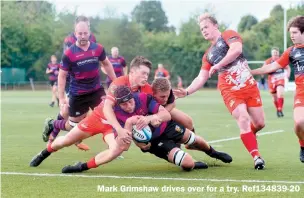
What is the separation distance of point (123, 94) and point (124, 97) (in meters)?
0.04

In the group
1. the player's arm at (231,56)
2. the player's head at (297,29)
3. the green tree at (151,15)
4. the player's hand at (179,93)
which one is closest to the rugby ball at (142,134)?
the player's hand at (179,93)

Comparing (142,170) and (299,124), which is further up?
(299,124)

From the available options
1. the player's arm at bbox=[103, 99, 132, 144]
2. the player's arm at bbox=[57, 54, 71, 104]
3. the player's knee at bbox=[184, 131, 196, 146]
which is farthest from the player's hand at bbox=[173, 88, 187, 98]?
the player's arm at bbox=[57, 54, 71, 104]

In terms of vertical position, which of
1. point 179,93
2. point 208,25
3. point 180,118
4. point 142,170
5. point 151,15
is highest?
point 208,25

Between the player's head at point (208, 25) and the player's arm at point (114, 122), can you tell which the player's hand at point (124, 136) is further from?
the player's head at point (208, 25)

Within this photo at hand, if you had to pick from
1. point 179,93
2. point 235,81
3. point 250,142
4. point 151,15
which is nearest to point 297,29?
point 235,81

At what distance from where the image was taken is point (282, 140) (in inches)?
478

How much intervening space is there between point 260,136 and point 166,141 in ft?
17.4

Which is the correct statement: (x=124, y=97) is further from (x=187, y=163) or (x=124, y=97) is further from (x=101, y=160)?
(x=187, y=163)

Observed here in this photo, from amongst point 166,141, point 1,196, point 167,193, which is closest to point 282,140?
point 166,141

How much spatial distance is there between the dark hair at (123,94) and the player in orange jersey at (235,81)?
1.15 metres

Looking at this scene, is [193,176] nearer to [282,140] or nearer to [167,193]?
[167,193]

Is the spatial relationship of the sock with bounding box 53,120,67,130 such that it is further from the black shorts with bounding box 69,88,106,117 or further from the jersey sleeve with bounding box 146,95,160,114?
the jersey sleeve with bounding box 146,95,160,114

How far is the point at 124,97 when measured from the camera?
7.54 meters
